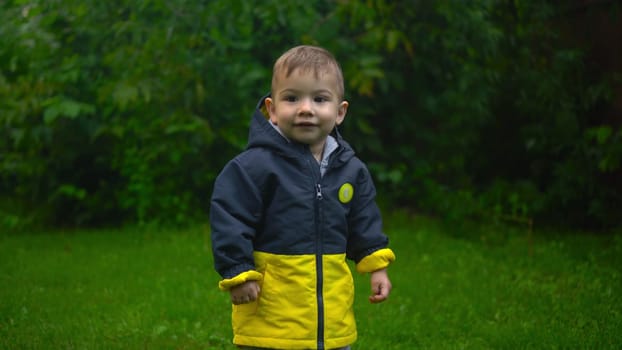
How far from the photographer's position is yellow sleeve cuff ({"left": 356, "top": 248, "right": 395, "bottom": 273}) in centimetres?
288

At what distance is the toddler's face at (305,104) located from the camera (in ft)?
8.83

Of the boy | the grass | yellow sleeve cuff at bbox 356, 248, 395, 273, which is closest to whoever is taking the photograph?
the boy

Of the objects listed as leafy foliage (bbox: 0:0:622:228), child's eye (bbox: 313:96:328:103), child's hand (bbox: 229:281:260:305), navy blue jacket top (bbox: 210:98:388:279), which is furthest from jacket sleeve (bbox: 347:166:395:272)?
leafy foliage (bbox: 0:0:622:228)

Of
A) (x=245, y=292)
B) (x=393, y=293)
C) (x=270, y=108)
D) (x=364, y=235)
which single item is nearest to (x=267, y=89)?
(x=393, y=293)

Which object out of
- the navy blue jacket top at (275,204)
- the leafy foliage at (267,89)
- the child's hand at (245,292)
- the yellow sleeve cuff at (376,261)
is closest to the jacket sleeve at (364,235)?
the yellow sleeve cuff at (376,261)

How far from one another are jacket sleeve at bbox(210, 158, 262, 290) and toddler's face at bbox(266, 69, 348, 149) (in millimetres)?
244

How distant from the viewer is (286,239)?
2.67 meters

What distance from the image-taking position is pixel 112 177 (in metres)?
7.46

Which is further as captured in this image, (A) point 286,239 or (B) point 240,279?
(A) point 286,239

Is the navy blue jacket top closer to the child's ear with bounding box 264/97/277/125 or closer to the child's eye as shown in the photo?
the child's ear with bounding box 264/97/277/125

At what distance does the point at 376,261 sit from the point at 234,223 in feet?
2.04

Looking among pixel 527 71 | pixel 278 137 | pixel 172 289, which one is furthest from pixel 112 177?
pixel 278 137

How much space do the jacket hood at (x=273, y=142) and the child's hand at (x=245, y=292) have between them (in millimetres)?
495

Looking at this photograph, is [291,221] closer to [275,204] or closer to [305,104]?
[275,204]
